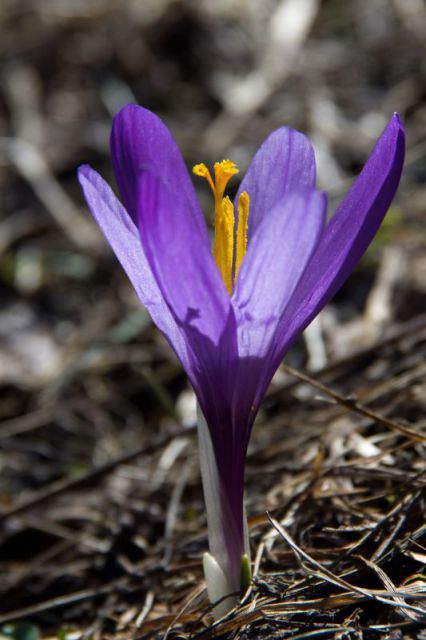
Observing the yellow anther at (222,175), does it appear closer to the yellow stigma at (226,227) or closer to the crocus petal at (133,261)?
the yellow stigma at (226,227)

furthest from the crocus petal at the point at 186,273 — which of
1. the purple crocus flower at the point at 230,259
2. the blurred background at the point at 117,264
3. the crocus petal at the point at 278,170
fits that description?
the blurred background at the point at 117,264

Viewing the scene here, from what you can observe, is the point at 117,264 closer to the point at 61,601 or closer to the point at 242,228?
the point at 61,601

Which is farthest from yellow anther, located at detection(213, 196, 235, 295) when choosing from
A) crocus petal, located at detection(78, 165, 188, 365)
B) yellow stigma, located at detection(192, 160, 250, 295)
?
crocus petal, located at detection(78, 165, 188, 365)

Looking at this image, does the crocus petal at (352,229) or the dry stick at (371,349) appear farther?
the dry stick at (371,349)

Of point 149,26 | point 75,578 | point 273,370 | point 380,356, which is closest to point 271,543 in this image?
point 273,370

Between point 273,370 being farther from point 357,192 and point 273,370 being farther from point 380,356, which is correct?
point 380,356

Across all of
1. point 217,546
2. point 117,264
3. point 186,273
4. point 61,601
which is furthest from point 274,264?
point 117,264

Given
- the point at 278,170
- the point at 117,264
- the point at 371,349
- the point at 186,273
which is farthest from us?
the point at 117,264
